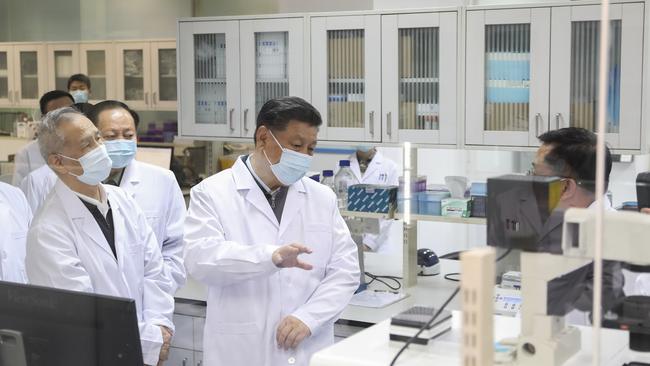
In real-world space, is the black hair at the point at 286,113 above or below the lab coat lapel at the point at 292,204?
above

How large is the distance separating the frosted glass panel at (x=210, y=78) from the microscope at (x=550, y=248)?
272cm

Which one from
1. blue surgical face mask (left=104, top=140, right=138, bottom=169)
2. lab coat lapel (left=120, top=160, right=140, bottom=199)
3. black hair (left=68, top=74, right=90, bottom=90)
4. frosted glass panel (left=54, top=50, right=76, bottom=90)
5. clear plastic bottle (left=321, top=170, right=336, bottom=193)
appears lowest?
clear plastic bottle (left=321, top=170, right=336, bottom=193)

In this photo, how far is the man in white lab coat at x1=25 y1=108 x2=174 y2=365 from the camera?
87.7 inches

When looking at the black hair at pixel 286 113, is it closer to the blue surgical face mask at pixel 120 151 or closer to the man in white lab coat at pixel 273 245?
the man in white lab coat at pixel 273 245

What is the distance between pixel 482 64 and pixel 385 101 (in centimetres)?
44

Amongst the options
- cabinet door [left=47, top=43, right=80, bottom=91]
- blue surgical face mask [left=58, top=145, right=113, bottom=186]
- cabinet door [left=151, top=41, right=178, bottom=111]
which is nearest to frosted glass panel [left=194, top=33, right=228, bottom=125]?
cabinet door [left=151, top=41, right=178, bottom=111]

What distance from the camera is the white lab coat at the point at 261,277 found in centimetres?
224

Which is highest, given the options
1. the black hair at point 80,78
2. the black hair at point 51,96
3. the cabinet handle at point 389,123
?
the black hair at point 80,78

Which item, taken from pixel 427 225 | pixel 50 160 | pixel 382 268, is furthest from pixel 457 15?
pixel 50 160

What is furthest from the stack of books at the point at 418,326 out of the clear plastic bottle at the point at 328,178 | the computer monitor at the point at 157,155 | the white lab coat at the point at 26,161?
the computer monitor at the point at 157,155

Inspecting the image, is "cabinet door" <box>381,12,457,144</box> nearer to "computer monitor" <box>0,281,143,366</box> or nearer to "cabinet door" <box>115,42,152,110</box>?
"cabinet door" <box>115,42,152,110</box>

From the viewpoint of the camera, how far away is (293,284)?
7.50 ft

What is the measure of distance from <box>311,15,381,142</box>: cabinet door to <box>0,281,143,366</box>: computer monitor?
6.99 ft

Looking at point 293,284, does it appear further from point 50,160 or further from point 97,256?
point 50,160
